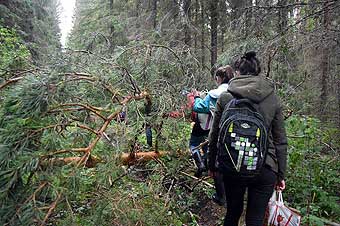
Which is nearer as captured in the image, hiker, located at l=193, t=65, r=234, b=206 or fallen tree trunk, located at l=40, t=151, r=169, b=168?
fallen tree trunk, located at l=40, t=151, r=169, b=168

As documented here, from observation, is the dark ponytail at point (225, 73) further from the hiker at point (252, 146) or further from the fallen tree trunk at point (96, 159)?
the fallen tree trunk at point (96, 159)

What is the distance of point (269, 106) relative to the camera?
2797 mm

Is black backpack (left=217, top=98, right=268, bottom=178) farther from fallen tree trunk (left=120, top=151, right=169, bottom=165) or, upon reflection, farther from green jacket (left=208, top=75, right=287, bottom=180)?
fallen tree trunk (left=120, top=151, right=169, bottom=165)

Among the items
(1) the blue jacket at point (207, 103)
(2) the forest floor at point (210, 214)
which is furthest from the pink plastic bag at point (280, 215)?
(1) the blue jacket at point (207, 103)

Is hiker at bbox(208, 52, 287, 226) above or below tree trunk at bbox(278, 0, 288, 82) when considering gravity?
below

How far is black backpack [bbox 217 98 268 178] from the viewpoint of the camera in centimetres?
267

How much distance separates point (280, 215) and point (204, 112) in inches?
64.5

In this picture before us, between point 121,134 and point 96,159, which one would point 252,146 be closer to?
point 121,134

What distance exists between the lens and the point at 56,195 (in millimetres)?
2742

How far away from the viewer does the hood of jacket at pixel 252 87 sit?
2.75 m

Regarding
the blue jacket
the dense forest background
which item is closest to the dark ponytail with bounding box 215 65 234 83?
the blue jacket

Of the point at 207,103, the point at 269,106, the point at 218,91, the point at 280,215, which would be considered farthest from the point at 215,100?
the point at 280,215

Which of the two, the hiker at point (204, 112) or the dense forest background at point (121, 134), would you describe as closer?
the dense forest background at point (121, 134)

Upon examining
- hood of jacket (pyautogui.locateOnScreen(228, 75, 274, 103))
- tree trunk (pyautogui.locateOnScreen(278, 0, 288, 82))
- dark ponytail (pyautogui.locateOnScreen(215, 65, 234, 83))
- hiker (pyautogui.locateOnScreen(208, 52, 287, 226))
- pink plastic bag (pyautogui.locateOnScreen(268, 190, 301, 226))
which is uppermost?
tree trunk (pyautogui.locateOnScreen(278, 0, 288, 82))
